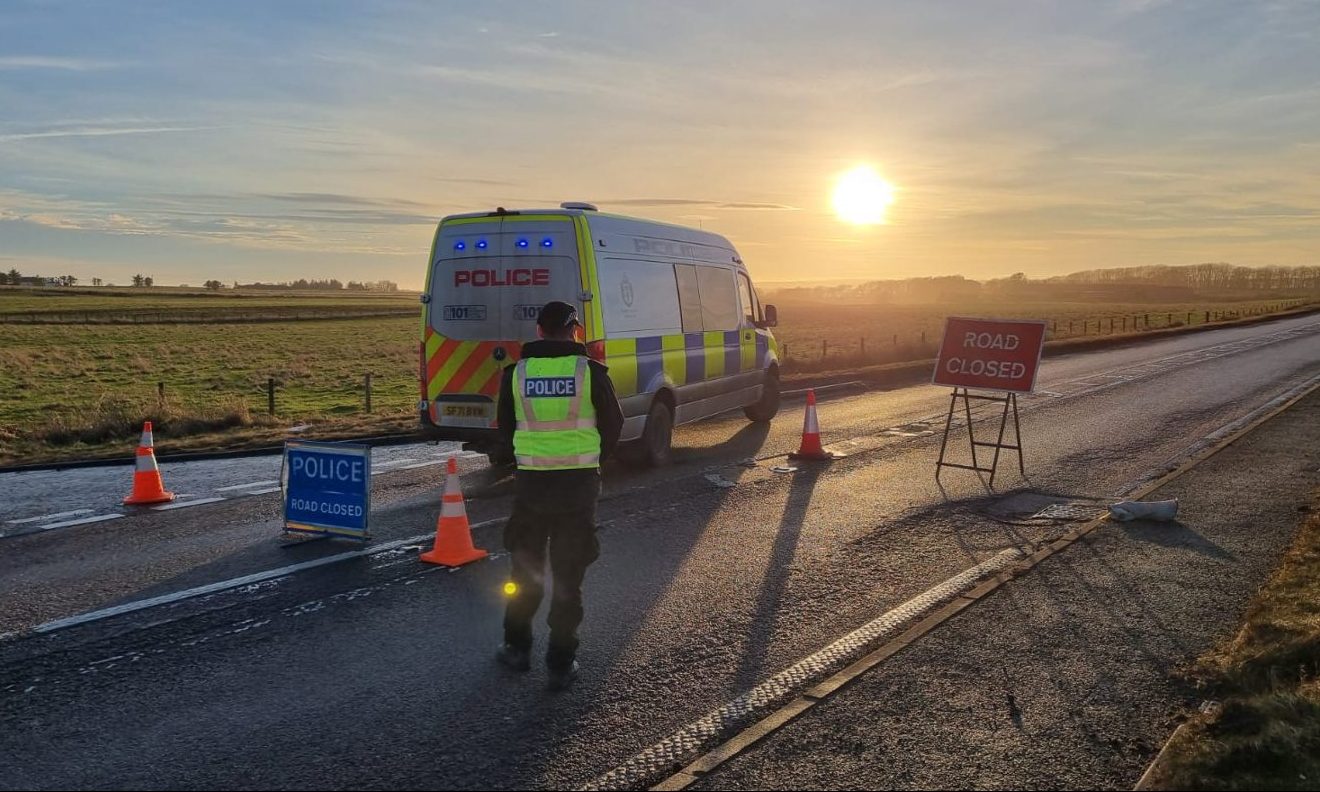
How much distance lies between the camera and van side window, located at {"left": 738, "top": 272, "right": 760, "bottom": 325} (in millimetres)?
13492

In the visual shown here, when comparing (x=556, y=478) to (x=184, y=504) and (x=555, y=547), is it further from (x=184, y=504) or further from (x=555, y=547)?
(x=184, y=504)

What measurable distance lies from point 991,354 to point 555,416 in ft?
24.6

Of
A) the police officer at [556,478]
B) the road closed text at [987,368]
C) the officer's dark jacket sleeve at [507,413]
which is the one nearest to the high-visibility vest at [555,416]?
the police officer at [556,478]

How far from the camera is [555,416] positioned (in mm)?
4980

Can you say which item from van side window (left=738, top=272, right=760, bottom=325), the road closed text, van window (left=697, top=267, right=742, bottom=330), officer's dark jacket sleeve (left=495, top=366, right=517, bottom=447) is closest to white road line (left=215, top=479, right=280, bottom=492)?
van window (left=697, top=267, right=742, bottom=330)

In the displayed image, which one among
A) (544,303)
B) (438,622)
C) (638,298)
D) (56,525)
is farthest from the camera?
(638,298)

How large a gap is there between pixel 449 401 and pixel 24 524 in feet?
12.7

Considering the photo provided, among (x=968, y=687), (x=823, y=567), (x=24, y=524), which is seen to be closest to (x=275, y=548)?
(x=24, y=524)

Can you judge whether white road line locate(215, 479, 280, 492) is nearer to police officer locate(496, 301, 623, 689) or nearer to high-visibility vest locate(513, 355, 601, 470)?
police officer locate(496, 301, 623, 689)

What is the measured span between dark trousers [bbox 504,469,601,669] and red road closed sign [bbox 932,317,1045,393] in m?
7.06

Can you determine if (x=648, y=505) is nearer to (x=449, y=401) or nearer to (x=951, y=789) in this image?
(x=449, y=401)

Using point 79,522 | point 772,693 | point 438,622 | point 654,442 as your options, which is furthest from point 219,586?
point 654,442

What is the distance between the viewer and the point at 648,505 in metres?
9.02

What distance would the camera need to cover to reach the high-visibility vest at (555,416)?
16.3 ft
